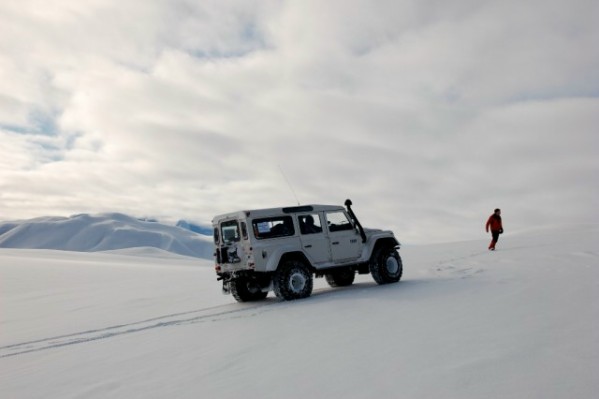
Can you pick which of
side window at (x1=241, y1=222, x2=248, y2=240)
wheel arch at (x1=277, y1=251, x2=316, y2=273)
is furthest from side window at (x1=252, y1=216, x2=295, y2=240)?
wheel arch at (x1=277, y1=251, x2=316, y2=273)

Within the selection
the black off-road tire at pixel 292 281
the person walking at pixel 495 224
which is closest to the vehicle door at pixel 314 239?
the black off-road tire at pixel 292 281

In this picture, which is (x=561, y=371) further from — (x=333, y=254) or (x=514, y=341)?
(x=333, y=254)

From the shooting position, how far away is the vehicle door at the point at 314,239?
10664 millimetres

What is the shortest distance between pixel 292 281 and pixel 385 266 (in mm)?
2514

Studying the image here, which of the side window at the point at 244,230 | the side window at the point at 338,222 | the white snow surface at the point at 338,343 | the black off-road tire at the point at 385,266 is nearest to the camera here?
the white snow surface at the point at 338,343

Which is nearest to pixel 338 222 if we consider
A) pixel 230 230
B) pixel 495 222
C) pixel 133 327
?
pixel 230 230

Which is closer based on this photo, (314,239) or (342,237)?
(314,239)

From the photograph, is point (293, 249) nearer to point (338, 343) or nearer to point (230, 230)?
point (230, 230)

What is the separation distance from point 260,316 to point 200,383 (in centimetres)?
384

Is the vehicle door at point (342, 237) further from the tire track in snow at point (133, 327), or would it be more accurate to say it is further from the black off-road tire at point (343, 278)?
the tire track in snow at point (133, 327)

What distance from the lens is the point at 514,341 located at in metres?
5.02

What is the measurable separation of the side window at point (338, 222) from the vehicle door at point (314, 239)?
27 cm

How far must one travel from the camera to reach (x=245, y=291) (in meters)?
11.1

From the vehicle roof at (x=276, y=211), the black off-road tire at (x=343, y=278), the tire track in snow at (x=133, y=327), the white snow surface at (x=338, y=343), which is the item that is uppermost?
the vehicle roof at (x=276, y=211)
